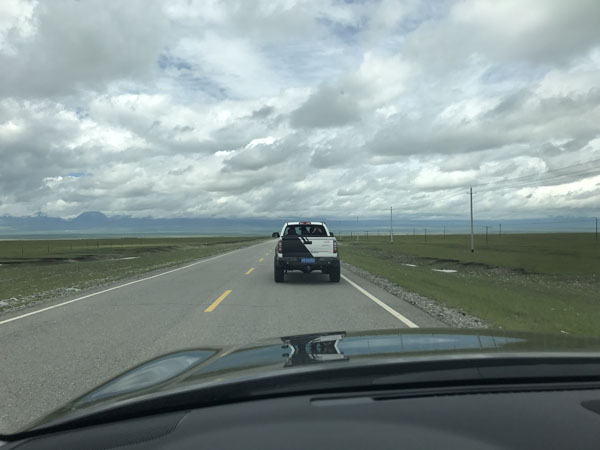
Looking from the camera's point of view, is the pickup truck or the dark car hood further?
the pickup truck

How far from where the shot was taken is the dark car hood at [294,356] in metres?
2.21

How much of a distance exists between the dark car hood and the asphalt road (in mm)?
1585

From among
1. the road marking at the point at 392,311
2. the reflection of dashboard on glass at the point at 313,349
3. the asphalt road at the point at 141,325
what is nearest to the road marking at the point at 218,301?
the asphalt road at the point at 141,325

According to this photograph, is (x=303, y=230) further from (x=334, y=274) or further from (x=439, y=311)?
(x=439, y=311)

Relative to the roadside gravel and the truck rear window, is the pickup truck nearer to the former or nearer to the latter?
the truck rear window

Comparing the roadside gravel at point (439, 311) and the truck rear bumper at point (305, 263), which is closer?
the roadside gravel at point (439, 311)

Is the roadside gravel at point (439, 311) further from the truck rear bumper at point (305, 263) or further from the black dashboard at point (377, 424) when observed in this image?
the black dashboard at point (377, 424)

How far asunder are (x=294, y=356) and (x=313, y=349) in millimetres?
288

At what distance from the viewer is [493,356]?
2.41 m

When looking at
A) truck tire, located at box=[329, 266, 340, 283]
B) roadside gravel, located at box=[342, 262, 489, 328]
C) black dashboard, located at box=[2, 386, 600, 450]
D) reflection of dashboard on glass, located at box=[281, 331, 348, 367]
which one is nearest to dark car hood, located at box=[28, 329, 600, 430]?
reflection of dashboard on glass, located at box=[281, 331, 348, 367]

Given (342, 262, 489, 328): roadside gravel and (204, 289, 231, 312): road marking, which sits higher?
(204, 289, 231, 312): road marking

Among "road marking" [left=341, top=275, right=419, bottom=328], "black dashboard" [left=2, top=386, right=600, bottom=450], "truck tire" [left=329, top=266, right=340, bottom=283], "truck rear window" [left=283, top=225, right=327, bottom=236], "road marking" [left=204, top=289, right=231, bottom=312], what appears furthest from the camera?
"truck rear window" [left=283, top=225, right=327, bottom=236]

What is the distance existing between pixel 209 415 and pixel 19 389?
11.5ft

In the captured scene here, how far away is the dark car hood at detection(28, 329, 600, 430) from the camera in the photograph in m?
2.21
